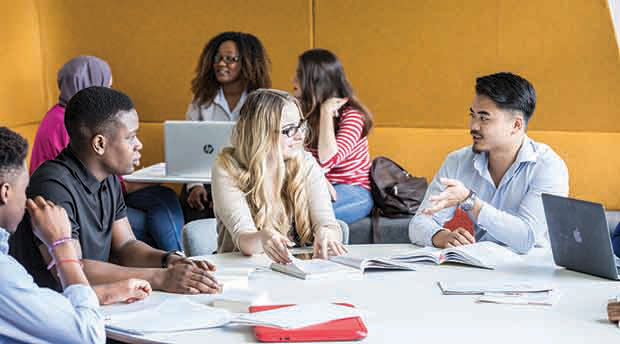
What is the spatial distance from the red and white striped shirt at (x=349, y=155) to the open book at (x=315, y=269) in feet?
6.42

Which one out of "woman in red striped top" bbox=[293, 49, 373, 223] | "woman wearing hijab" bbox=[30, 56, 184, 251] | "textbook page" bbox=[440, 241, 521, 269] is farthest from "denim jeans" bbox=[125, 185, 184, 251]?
"textbook page" bbox=[440, 241, 521, 269]

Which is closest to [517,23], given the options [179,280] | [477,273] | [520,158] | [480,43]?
[480,43]

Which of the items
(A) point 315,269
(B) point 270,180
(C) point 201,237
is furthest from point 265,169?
(A) point 315,269

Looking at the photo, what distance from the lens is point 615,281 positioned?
243cm

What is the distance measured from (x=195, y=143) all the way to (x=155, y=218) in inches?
19.5

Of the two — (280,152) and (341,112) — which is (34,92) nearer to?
(341,112)

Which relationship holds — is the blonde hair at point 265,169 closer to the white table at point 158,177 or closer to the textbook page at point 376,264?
the textbook page at point 376,264

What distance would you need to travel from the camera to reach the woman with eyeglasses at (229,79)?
4.86 meters

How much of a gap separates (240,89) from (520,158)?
87.4 inches

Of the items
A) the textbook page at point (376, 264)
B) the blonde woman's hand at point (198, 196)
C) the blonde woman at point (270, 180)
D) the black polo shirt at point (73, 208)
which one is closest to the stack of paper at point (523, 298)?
the textbook page at point (376, 264)

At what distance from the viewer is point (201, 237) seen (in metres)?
3.07

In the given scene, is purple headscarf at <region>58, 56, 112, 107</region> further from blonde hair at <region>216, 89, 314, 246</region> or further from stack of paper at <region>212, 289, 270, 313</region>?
stack of paper at <region>212, 289, 270, 313</region>

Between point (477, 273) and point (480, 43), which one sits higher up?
point (480, 43)

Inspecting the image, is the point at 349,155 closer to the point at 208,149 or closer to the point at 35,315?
the point at 208,149
